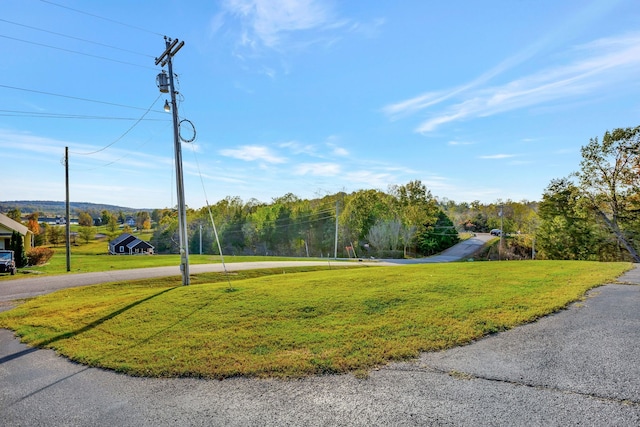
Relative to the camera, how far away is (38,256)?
24.6m

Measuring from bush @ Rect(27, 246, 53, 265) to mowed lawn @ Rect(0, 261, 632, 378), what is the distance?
694 inches

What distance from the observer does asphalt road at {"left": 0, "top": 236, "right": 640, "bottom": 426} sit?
10.7 feet

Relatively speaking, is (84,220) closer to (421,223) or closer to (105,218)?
(105,218)

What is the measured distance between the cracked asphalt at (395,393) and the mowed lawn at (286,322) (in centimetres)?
31

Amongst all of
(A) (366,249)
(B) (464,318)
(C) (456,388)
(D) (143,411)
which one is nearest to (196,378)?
(D) (143,411)

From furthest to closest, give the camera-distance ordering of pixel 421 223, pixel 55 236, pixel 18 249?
pixel 55 236 → pixel 421 223 → pixel 18 249

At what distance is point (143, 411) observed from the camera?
11.8 ft

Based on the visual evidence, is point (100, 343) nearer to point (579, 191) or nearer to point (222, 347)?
point (222, 347)

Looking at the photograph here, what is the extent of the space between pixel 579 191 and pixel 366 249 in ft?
80.4

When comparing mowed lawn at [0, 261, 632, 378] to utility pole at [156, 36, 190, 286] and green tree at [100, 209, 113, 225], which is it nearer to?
utility pole at [156, 36, 190, 286]

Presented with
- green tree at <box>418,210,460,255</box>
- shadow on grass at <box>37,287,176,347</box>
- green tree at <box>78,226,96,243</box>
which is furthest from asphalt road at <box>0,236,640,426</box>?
green tree at <box>78,226,96,243</box>

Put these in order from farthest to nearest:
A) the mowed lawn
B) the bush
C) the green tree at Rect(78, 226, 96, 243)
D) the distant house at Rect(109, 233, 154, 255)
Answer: the green tree at Rect(78, 226, 96, 243) → the distant house at Rect(109, 233, 154, 255) → the bush → the mowed lawn

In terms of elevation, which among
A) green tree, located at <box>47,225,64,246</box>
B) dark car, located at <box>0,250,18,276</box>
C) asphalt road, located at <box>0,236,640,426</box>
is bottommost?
asphalt road, located at <box>0,236,640,426</box>

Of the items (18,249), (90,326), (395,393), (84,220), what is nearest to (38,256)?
(18,249)
